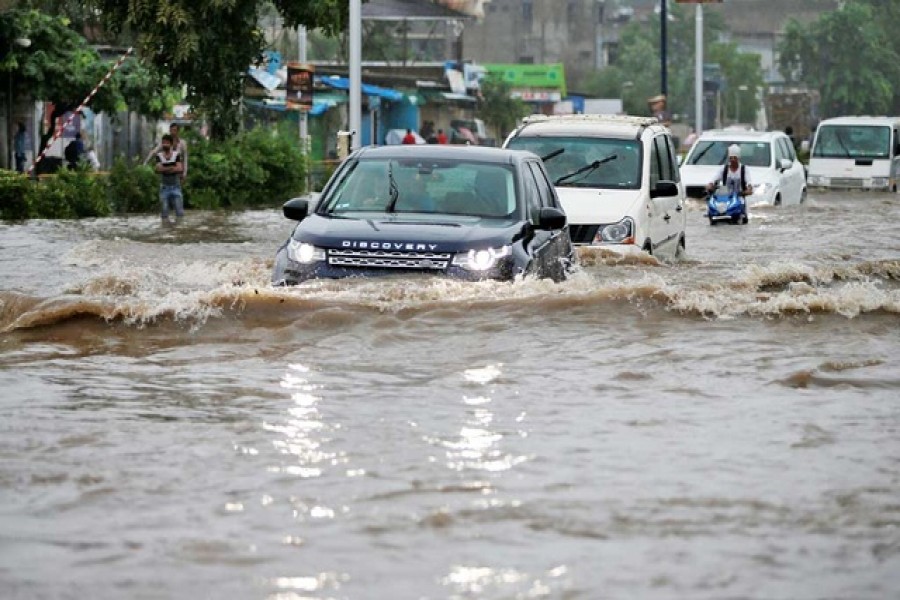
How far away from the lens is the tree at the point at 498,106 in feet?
272

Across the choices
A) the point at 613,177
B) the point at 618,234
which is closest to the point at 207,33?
the point at 613,177

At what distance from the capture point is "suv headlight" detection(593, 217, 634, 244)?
1803 centimetres

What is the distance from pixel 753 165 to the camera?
112ft

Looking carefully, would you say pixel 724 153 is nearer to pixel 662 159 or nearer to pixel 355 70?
pixel 355 70

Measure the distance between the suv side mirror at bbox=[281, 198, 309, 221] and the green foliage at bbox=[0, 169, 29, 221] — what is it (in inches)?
589

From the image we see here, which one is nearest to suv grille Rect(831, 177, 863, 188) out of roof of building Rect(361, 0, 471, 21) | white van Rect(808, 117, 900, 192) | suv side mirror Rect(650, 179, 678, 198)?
white van Rect(808, 117, 900, 192)

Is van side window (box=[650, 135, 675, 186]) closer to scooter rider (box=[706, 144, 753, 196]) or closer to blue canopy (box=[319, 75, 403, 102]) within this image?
scooter rider (box=[706, 144, 753, 196])

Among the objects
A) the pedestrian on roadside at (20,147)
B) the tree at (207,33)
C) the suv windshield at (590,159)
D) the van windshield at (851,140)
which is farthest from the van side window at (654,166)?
the van windshield at (851,140)

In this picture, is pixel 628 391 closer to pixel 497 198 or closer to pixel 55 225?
pixel 497 198

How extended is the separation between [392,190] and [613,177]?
17.4ft

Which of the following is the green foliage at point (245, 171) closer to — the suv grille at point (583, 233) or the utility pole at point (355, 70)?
the utility pole at point (355, 70)

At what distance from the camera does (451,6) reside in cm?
6638

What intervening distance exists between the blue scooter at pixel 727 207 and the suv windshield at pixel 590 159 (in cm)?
944

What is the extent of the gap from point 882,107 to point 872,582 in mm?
107270
